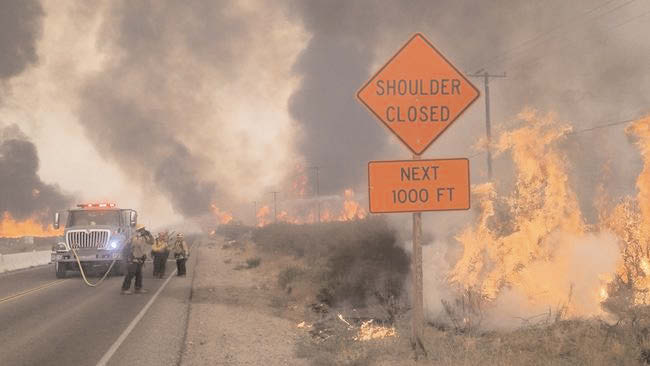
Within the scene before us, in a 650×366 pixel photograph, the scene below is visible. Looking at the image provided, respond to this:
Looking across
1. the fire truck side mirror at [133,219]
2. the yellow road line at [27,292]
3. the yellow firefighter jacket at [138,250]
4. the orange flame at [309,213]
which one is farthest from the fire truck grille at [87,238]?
the orange flame at [309,213]

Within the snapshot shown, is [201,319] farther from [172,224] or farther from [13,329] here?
[172,224]

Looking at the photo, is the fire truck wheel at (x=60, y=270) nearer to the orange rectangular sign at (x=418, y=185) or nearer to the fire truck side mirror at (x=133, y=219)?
the fire truck side mirror at (x=133, y=219)

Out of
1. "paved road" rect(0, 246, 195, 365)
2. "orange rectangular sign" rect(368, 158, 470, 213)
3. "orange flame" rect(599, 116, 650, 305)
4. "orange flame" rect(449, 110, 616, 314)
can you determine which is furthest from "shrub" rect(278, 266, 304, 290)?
"orange rectangular sign" rect(368, 158, 470, 213)

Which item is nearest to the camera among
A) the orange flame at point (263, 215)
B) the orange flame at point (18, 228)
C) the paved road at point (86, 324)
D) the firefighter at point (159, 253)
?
the paved road at point (86, 324)

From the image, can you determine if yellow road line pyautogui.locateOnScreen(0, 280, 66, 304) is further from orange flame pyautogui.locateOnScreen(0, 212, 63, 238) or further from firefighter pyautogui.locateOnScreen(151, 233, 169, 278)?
orange flame pyautogui.locateOnScreen(0, 212, 63, 238)

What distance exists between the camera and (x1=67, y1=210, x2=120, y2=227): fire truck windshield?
18.8 m

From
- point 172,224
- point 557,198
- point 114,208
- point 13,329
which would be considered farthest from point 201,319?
point 172,224

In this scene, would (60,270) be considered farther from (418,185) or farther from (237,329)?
(418,185)

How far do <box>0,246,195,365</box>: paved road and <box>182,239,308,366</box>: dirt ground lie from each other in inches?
13.1

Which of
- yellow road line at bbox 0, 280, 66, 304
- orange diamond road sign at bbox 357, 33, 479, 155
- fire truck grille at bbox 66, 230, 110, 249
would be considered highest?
orange diamond road sign at bbox 357, 33, 479, 155

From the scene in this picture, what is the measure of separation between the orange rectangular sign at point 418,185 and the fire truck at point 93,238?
1509cm

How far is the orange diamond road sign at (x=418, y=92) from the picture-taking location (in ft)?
18.4

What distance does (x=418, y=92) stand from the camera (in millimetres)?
5629

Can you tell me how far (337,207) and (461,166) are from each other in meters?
95.9
